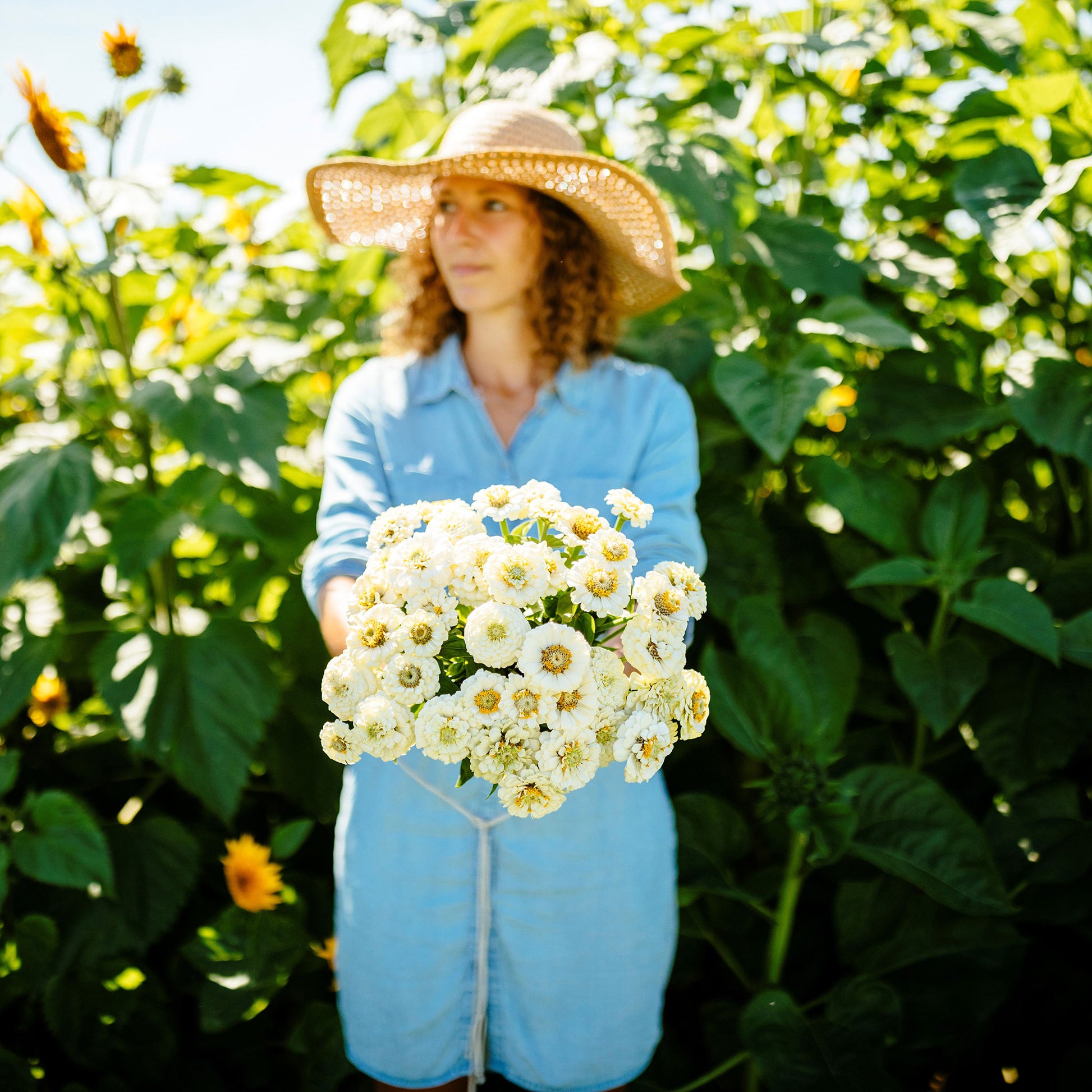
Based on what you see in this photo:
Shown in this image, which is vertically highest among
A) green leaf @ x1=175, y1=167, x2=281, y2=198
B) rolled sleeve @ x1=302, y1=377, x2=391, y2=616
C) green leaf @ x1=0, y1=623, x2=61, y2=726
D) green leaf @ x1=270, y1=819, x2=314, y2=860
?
green leaf @ x1=175, y1=167, x2=281, y2=198

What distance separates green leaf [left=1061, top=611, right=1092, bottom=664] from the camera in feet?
5.26

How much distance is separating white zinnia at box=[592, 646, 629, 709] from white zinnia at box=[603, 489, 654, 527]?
18cm

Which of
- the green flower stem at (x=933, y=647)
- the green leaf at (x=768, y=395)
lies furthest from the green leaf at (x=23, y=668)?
the green flower stem at (x=933, y=647)

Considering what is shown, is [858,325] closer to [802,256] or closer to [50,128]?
[802,256]

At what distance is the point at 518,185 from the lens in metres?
1.57

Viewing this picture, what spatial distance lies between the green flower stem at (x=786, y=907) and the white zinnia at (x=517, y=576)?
1059 mm

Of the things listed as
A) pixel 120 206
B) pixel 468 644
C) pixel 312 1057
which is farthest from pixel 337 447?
pixel 312 1057

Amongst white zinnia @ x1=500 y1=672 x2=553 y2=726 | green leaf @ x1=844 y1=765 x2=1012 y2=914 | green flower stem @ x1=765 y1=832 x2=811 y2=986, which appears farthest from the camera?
green flower stem @ x1=765 y1=832 x2=811 y2=986

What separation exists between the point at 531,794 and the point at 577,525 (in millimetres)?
270

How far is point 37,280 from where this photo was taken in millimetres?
1867

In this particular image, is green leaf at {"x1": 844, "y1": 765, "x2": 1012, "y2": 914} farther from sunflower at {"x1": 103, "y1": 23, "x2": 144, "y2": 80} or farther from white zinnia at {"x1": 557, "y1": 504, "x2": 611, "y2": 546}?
sunflower at {"x1": 103, "y1": 23, "x2": 144, "y2": 80}

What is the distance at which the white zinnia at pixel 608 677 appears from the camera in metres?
0.90

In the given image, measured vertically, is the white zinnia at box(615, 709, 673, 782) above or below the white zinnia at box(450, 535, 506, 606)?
below

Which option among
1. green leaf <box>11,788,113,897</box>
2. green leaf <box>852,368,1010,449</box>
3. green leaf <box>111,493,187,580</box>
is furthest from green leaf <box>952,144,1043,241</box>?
green leaf <box>11,788,113,897</box>
